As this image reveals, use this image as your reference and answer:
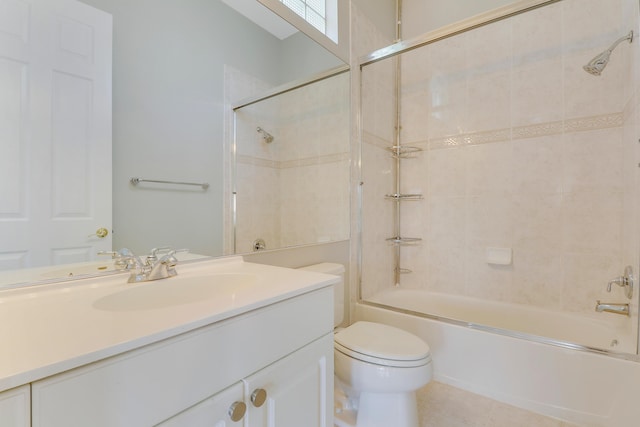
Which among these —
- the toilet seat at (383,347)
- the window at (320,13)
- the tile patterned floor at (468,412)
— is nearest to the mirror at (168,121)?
the window at (320,13)

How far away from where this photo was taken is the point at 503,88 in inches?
76.7

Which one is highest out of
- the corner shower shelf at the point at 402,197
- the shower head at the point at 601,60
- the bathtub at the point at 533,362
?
the shower head at the point at 601,60

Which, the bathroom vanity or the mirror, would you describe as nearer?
the bathroom vanity

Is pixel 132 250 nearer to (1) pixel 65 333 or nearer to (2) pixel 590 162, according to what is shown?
(1) pixel 65 333

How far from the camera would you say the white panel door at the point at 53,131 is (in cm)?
73

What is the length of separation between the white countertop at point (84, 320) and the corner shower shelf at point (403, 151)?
1.69 m

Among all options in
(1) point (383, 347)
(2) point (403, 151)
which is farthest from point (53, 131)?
(2) point (403, 151)

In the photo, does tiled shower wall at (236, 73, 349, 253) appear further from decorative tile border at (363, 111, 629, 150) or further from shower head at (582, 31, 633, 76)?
shower head at (582, 31, 633, 76)

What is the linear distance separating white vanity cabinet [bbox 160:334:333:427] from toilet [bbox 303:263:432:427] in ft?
0.92

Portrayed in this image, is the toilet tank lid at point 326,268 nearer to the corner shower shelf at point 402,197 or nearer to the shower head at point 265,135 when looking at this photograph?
the shower head at point 265,135

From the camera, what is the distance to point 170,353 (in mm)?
518

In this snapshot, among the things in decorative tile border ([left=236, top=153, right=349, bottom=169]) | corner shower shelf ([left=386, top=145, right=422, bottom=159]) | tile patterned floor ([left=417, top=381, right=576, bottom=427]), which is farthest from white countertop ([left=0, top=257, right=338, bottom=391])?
corner shower shelf ([left=386, top=145, right=422, bottom=159])

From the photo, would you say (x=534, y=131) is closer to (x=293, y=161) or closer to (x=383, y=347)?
(x=293, y=161)

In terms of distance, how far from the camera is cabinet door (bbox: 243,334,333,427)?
67 centimetres
